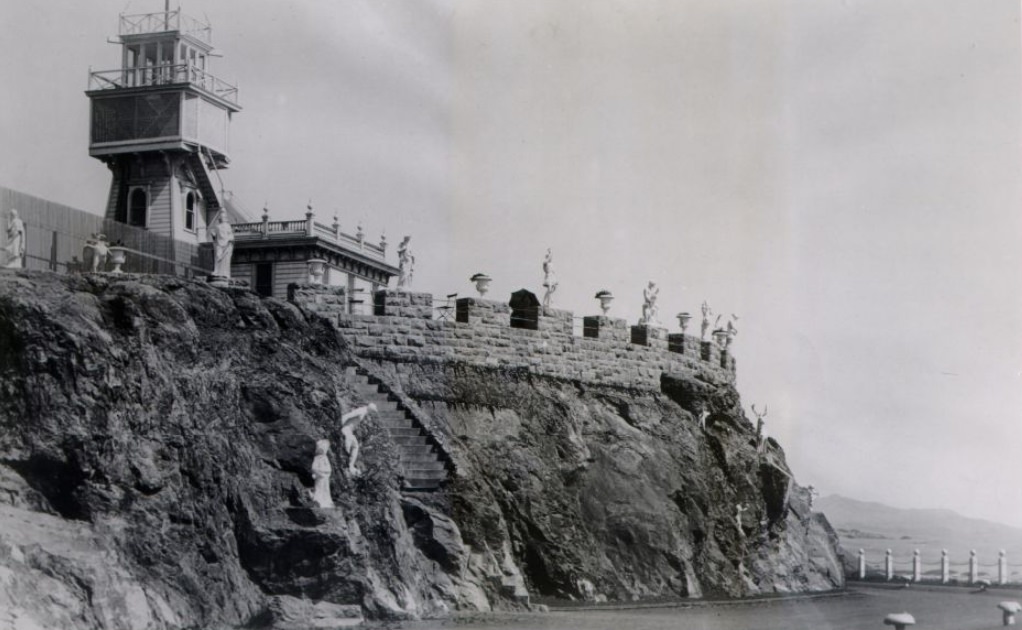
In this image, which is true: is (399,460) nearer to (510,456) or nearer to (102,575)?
(510,456)

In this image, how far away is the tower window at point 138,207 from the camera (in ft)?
137

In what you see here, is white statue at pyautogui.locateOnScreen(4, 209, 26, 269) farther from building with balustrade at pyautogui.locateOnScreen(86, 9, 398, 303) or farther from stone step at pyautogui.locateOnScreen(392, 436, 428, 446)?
building with balustrade at pyautogui.locateOnScreen(86, 9, 398, 303)

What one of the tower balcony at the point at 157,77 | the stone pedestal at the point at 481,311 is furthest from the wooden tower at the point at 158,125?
the stone pedestal at the point at 481,311

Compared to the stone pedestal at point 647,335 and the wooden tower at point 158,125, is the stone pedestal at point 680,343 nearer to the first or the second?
the stone pedestal at point 647,335

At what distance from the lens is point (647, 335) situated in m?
34.2

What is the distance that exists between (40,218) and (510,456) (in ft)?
36.6

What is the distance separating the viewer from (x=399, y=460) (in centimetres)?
2547

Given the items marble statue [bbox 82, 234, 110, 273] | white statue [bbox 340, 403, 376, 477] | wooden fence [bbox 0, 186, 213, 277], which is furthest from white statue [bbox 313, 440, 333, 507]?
wooden fence [bbox 0, 186, 213, 277]

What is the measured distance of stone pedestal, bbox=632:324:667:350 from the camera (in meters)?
34.2

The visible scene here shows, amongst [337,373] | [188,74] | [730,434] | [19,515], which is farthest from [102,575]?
[188,74]

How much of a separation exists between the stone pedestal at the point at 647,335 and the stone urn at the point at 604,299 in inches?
35.2

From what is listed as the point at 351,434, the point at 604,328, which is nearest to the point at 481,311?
the point at 604,328

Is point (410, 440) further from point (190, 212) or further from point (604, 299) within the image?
point (190, 212)

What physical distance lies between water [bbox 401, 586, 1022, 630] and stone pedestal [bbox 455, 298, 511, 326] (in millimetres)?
7579
